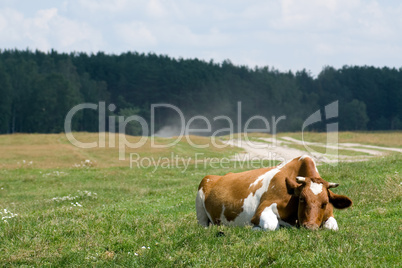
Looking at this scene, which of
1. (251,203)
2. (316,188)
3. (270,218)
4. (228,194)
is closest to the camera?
(316,188)

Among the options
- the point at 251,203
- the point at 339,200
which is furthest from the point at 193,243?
the point at 339,200

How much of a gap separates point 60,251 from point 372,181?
497 inches

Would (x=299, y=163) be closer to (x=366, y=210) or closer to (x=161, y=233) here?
(x=161, y=233)

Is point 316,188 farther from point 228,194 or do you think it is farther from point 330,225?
point 228,194

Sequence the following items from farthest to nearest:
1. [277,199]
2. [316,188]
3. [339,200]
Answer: [277,199]
[339,200]
[316,188]

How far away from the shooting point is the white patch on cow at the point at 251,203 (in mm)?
10797

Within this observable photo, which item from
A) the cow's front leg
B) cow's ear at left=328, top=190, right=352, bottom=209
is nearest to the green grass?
the cow's front leg

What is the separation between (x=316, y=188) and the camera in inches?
386

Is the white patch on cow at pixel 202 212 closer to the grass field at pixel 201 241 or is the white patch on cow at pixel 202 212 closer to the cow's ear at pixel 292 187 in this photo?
the grass field at pixel 201 241

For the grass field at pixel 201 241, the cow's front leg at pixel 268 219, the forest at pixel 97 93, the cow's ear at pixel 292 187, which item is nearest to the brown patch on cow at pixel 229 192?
the grass field at pixel 201 241

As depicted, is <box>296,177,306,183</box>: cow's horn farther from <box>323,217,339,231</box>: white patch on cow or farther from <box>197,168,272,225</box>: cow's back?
<box>197,168,272,225</box>: cow's back

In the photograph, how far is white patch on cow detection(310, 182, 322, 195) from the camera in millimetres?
9779

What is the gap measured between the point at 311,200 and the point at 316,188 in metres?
0.30

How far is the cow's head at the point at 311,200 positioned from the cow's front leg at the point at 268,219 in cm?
49
